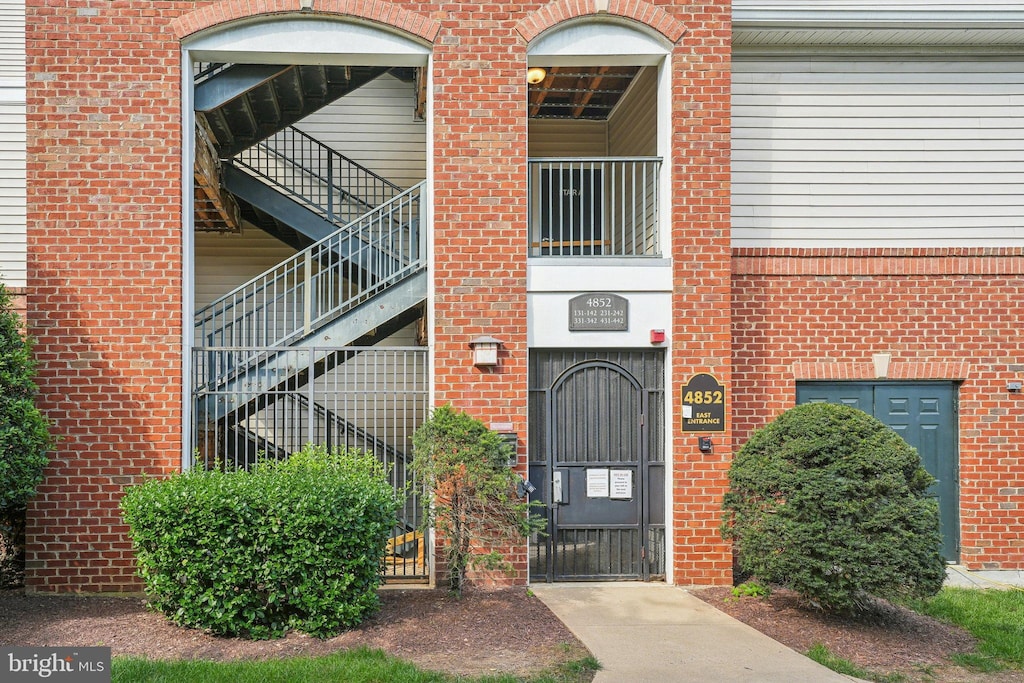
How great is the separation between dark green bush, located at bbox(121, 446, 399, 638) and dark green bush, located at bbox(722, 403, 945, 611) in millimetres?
3374

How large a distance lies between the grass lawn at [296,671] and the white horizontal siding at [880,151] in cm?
568

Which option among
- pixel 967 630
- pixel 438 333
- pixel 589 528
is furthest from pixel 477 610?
pixel 967 630

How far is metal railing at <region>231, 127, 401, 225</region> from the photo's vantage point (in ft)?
34.4

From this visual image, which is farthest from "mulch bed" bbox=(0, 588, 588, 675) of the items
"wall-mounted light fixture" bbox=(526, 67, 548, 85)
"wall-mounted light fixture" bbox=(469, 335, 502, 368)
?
"wall-mounted light fixture" bbox=(526, 67, 548, 85)

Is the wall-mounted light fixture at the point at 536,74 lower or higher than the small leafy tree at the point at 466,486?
higher

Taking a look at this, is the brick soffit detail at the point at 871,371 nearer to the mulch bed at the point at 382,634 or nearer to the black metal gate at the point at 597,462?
the black metal gate at the point at 597,462

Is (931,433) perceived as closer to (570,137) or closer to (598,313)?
(598,313)

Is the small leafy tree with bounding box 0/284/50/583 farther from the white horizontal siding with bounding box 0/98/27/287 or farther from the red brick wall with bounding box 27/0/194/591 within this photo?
the white horizontal siding with bounding box 0/98/27/287

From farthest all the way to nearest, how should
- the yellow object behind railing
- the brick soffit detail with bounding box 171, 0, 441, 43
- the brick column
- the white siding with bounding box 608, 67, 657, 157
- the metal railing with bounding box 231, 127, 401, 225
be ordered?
the metal railing with bounding box 231, 127, 401, 225 → the white siding with bounding box 608, 67, 657, 157 → the yellow object behind railing → the brick column → the brick soffit detail with bounding box 171, 0, 441, 43

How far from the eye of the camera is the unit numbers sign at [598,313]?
788 cm

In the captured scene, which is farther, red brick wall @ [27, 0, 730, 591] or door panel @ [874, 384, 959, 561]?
door panel @ [874, 384, 959, 561]

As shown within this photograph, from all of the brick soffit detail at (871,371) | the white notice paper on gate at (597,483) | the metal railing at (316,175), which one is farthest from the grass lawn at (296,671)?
the metal railing at (316,175)

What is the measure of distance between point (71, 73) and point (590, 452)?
243 inches

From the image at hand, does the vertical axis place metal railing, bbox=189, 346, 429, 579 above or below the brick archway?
below
